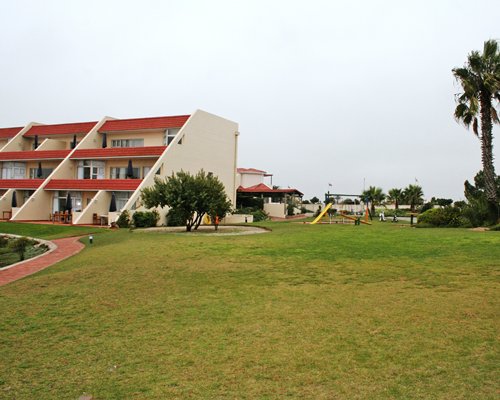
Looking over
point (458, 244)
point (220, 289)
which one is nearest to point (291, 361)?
point (220, 289)

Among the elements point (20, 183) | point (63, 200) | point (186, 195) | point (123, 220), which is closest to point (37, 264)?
point (186, 195)

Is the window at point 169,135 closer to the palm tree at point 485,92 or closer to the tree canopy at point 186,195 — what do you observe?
the tree canopy at point 186,195

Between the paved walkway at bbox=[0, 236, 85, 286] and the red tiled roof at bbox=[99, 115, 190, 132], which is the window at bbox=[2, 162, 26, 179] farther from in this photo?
the paved walkway at bbox=[0, 236, 85, 286]

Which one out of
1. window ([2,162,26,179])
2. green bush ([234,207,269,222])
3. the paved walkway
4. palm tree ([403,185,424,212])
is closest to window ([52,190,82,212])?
window ([2,162,26,179])

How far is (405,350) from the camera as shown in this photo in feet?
21.1

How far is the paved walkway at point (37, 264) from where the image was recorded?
14.0 m

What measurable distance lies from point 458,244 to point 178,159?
1113 inches

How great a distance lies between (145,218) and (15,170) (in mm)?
22105

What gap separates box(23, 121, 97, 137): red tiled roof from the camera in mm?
48000

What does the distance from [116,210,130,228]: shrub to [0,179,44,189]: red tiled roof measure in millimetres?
13665

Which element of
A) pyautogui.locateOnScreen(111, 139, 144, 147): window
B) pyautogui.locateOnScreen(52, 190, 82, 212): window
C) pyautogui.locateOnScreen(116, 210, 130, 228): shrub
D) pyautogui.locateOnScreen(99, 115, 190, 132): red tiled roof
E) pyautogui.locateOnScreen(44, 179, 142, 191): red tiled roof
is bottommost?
pyautogui.locateOnScreen(116, 210, 130, 228): shrub

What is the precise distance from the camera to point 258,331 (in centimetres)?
747

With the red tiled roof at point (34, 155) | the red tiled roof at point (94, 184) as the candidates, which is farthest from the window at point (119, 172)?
the red tiled roof at point (34, 155)

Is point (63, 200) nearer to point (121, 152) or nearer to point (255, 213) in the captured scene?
point (121, 152)
